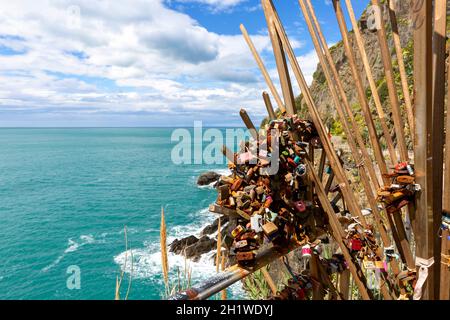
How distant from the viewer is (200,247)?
76.2ft

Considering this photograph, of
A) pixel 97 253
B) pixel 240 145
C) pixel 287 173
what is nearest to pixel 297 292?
pixel 287 173

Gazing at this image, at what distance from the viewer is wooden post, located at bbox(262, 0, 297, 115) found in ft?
4.68

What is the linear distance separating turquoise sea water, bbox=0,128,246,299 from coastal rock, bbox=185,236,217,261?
2.63ft

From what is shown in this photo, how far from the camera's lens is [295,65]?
1482 millimetres

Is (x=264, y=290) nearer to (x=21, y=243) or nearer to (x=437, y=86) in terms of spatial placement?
(x=437, y=86)

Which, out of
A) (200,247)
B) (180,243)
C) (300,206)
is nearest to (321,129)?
(300,206)

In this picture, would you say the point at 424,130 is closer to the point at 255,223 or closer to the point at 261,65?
the point at 255,223

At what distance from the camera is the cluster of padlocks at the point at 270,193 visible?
1.23 m

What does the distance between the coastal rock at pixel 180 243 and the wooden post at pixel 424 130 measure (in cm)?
2304

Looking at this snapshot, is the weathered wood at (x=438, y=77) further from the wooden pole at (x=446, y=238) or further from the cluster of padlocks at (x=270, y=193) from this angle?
the cluster of padlocks at (x=270, y=193)

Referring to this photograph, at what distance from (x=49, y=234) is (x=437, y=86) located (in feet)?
128

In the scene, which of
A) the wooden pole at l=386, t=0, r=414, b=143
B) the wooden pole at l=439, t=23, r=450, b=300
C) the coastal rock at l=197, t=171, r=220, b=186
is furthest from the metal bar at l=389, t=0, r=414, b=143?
the coastal rock at l=197, t=171, r=220, b=186

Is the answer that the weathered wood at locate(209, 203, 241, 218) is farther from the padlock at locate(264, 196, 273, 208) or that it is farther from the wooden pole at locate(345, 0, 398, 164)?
the wooden pole at locate(345, 0, 398, 164)

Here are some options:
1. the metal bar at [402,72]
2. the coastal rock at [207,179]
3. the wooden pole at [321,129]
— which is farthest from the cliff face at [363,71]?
the coastal rock at [207,179]
